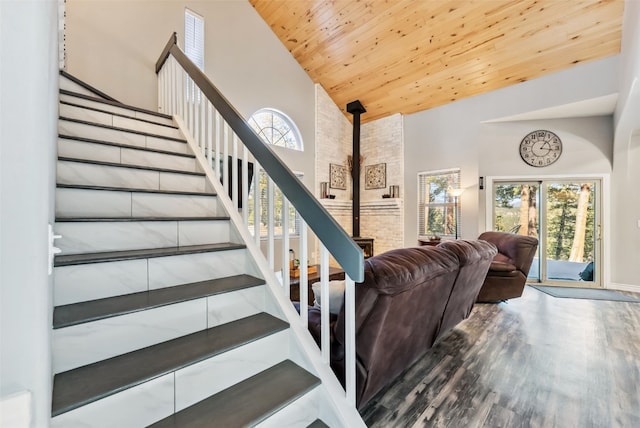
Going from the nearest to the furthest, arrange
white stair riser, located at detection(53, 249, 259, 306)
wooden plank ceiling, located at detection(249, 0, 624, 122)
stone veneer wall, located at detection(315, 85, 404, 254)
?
white stair riser, located at detection(53, 249, 259, 306), wooden plank ceiling, located at detection(249, 0, 624, 122), stone veneer wall, located at detection(315, 85, 404, 254)

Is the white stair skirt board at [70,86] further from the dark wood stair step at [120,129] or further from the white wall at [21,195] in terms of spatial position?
the white wall at [21,195]

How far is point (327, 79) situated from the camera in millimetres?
6184

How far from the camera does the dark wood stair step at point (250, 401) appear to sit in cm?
103

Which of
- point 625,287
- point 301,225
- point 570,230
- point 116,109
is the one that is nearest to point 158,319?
point 301,225

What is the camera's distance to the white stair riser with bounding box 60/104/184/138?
2.34 meters

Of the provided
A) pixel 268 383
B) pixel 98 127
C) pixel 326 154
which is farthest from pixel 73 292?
pixel 326 154

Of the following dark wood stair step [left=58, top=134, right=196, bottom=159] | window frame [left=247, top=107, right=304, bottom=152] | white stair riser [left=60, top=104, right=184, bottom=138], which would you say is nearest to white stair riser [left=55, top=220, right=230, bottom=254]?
dark wood stair step [left=58, top=134, right=196, bottom=159]

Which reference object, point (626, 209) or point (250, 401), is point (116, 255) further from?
point (626, 209)

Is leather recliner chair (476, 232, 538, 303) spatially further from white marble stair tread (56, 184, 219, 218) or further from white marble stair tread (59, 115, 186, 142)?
white marble stair tread (59, 115, 186, 142)

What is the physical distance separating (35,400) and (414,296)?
151 cm

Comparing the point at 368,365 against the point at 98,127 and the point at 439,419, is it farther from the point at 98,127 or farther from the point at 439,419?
the point at 98,127

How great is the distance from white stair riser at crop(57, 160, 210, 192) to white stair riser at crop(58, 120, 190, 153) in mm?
528

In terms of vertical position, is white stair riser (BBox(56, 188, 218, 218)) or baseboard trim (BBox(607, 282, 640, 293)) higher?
white stair riser (BBox(56, 188, 218, 218))

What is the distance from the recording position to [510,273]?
3699 mm
